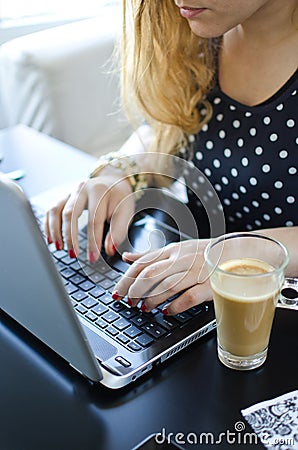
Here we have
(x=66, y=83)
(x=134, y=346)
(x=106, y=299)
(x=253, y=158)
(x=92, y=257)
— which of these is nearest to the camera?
(x=134, y=346)

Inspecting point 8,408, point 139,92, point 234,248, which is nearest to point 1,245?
point 8,408

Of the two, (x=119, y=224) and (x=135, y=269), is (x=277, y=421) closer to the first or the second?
(x=135, y=269)

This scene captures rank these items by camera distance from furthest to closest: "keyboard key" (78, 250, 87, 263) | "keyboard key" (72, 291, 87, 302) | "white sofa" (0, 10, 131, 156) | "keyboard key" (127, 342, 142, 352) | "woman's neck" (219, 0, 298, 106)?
1. "white sofa" (0, 10, 131, 156)
2. "woman's neck" (219, 0, 298, 106)
3. "keyboard key" (78, 250, 87, 263)
4. "keyboard key" (72, 291, 87, 302)
5. "keyboard key" (127, 342, 142, 352)

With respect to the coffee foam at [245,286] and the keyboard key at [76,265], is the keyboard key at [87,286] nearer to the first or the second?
the keyboard key at [76,265]

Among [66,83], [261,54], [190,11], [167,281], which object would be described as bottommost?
[66,83]

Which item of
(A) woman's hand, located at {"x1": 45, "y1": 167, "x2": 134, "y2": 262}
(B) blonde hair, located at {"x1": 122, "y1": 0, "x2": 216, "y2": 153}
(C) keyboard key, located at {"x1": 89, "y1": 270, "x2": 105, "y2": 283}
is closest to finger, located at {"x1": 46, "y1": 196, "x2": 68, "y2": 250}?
(A) woman's hand, located at {"x1": 45, "y1": 167, "x2": 134, "y2": 262}

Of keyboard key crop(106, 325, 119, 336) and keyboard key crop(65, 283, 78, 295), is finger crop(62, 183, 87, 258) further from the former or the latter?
keyboard key crop(106, 325, 119, 336)

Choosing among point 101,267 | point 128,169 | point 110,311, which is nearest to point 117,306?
point 110,311

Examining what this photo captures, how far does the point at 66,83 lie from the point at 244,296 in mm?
1303

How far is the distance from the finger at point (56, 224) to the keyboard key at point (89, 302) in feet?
0.55

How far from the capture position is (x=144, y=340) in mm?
840

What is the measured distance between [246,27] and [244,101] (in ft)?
0.46

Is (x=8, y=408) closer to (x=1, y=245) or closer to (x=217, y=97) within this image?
(x=1, y=245)

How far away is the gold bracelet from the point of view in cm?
124
